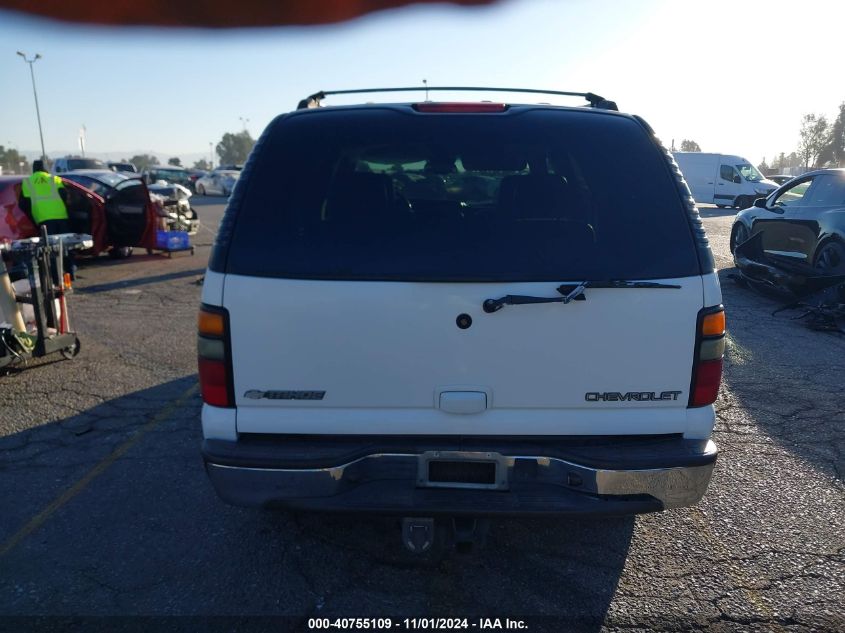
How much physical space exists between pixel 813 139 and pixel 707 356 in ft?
250

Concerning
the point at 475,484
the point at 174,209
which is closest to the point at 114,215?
the point at 174,209

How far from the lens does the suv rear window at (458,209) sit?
2490 millimetres

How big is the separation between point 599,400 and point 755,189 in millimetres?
30107

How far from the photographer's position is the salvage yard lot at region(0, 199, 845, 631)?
2762 mm

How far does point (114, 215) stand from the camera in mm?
12125

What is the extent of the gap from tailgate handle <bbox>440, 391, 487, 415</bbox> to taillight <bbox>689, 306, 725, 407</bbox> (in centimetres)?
84

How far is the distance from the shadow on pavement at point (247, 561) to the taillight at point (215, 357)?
2.35 ft

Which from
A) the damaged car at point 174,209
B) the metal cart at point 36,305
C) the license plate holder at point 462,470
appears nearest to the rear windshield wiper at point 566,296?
the license plate holder at point 462,470

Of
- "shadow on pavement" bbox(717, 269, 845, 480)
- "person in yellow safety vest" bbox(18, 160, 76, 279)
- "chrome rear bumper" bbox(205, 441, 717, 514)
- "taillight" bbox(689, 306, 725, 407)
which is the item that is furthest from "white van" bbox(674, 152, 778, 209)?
"chrome rear bumper" bbox(205, 441, 717, 514)

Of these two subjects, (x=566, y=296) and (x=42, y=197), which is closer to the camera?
(x=566, y=296)

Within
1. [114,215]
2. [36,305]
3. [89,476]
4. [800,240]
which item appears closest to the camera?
[89,476]

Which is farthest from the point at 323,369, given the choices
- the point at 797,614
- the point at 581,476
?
the point at 797,614

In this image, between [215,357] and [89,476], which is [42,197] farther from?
[215,357]

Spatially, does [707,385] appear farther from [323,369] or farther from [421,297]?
[323,369]
